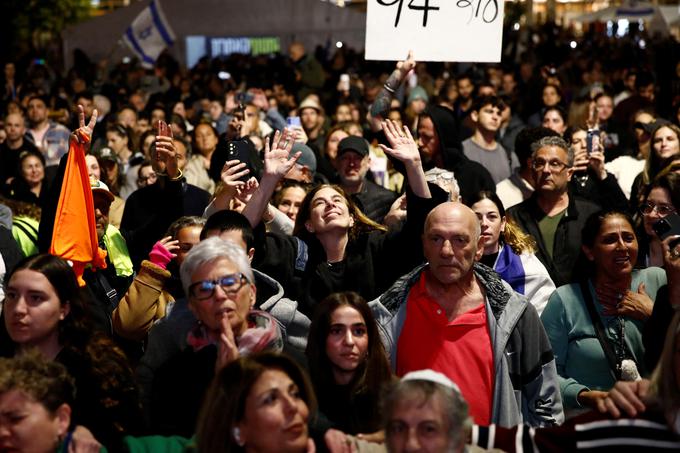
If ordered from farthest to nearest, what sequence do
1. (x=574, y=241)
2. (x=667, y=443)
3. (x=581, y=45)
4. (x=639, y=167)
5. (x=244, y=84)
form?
(x=581, y=45), (x=244, y=84), (x=639, y=167), (x=574, y=241), (x=667, y=443)

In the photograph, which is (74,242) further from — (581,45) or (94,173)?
(581,45)

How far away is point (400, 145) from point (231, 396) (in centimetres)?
220

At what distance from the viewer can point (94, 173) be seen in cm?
853

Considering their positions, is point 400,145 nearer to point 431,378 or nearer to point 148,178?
point 431,378

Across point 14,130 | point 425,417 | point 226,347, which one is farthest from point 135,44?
point 425,417

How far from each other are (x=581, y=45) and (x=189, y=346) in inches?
1033

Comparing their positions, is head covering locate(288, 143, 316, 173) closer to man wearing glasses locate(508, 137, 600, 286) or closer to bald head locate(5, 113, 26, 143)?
man wearing glasses locate(508, 137, 600, 286)

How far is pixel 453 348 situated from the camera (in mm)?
5516

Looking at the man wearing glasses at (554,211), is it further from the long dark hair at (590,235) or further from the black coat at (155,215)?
the black coat at (155,215)

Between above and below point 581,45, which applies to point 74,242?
below

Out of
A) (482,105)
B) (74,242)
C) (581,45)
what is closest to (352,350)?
(74,242)

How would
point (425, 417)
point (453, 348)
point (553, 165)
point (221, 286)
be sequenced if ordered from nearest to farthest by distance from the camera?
point (425, 417), point (221, 286), point (453, 348), point (553, 165)

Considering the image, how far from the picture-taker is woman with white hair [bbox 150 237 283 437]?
16.3ft

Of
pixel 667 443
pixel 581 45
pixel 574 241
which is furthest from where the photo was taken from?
pixel 581 45
